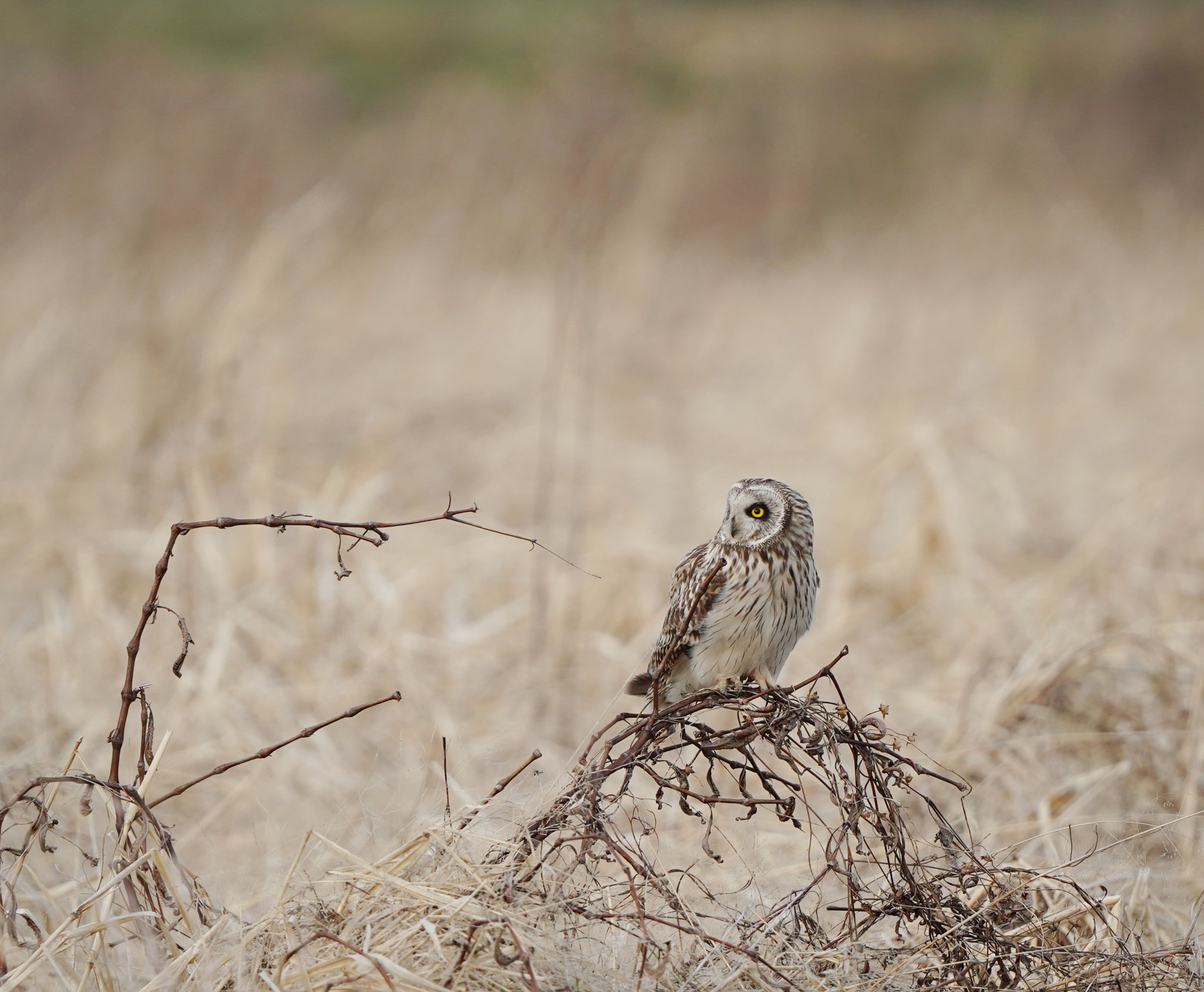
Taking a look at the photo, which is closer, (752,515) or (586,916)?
(586,916)

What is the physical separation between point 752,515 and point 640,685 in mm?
478

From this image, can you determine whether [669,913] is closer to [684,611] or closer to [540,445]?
[684,611]

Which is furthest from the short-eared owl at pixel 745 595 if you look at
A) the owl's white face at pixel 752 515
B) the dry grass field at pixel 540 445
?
the dry grass field at pixel 540 445

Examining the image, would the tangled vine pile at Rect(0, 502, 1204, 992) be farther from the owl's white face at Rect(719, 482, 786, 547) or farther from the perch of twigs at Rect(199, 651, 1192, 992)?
the owl's white face at Rect(719, 482, 786, 547)

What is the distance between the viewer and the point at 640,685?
7.14 feet

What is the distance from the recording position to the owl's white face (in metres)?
1.92

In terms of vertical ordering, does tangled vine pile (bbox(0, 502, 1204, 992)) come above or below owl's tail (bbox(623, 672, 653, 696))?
below

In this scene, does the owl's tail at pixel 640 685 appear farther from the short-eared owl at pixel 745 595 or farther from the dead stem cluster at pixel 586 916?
the dead stem cluster at pixel 586 916

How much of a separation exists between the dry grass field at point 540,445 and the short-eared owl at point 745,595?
0.42 meters

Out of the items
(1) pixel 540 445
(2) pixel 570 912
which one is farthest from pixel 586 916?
(1) pixel 540 445

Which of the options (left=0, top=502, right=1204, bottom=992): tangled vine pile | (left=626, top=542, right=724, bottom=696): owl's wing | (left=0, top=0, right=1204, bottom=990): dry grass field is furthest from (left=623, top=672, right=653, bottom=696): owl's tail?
(left=0, top=502, right=1204, bottom=992): tangled vine pile

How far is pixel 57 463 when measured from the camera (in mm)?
5090

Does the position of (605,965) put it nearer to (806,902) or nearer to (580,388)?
(806,902)

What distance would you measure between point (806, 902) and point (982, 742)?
112 cm
